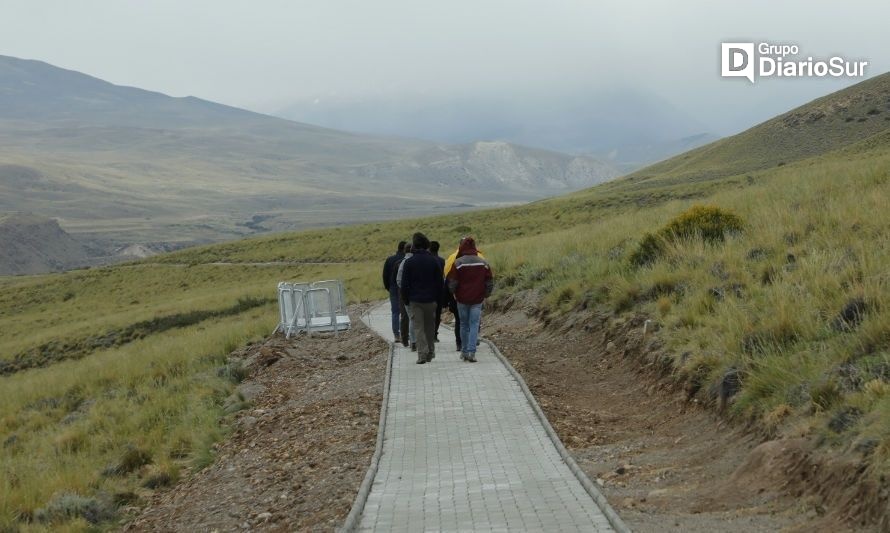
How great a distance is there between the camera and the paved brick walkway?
6742mm

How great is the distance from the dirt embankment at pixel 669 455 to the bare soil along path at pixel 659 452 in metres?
0.01

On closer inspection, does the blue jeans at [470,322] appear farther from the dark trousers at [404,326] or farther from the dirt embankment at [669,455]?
the dark trousers at [404,326]

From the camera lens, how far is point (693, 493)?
712 cm

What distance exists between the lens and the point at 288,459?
9.72 m

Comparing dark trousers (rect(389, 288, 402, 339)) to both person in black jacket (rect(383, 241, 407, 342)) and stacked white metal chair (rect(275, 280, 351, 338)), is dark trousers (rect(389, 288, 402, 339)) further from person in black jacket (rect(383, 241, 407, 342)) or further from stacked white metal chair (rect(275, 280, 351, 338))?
stacked white metal chair (rect(275, 280, 351, 338))

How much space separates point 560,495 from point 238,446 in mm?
5017

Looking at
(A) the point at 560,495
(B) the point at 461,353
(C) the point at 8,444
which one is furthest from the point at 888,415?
(C) the point at 8,444

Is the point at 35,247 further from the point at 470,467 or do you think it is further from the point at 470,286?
the point at 470,467

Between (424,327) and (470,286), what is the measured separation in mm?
1023

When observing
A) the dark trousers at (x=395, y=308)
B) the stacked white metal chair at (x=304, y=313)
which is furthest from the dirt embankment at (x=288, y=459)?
the stacked white metal chair at (x=304, y=313)

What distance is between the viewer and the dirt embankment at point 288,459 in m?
7.98

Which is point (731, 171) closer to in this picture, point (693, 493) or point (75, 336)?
point (75, 336)

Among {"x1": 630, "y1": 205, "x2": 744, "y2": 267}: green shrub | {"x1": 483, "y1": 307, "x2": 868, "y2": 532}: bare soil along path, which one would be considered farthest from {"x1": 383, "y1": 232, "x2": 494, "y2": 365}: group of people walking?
{"x1": 630, "y1": 205, "x2": 744, "y2": 267}: green shrub

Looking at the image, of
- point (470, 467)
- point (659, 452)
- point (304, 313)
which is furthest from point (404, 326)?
point (659, 452)
